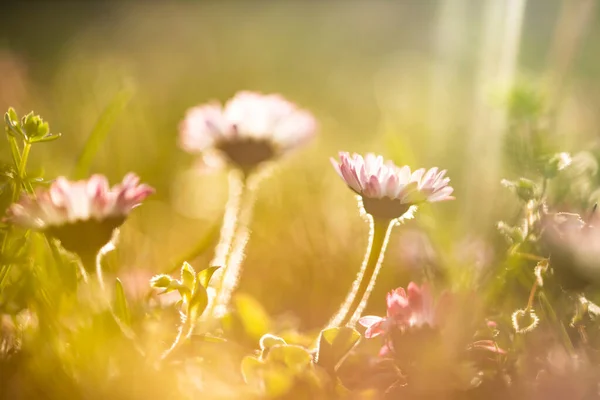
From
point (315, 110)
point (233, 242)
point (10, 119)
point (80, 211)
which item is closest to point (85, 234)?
point (80, 211)

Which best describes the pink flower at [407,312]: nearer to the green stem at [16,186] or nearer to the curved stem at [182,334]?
the curved stem at [182,334]

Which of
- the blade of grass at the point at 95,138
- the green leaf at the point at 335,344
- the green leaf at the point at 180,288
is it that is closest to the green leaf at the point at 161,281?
the green leaf at the point at 180,288

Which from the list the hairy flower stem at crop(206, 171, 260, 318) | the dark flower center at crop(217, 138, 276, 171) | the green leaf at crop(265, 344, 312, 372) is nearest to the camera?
the green leaf at crop(265, 344, 312, 372)

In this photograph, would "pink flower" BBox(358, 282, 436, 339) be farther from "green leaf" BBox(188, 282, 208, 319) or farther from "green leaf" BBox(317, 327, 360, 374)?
"green leaf" BBox(188, 282, 208, 319)

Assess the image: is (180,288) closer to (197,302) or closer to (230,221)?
(197,302)

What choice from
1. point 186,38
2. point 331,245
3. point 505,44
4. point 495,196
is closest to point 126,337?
point 331,245

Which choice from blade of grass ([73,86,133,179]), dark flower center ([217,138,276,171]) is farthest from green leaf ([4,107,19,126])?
dark flower center ([217,138,276,171])

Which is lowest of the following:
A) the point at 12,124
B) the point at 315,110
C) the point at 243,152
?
the point at 12,124
